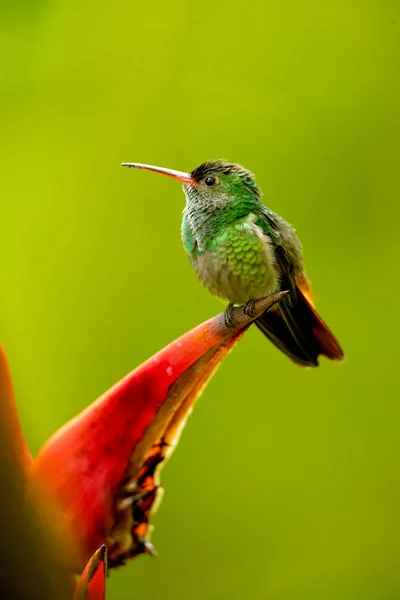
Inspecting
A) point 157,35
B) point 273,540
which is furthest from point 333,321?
point 157,35

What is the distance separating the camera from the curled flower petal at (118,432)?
43 cm

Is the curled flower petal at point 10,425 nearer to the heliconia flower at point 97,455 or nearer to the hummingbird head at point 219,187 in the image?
the heliconia flower at point 97,455

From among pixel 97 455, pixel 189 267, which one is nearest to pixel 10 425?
pixel 97 455

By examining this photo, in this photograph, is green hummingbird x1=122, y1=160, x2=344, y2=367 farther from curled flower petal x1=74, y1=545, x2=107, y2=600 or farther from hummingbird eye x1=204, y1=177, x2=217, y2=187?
curled flower petal x1=74, y1=545, x2=107, y2=600

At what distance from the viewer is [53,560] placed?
43 cm

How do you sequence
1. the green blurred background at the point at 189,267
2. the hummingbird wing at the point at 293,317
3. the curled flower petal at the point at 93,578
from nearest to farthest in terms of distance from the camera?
1. the curled flower petal at the point at 93,578
2. the hummingbird wing at the point at 293,317
3. the green blurred background at the point at 189,267

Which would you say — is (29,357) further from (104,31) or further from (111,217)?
(104,31)

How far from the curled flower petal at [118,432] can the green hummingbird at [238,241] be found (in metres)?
0.23

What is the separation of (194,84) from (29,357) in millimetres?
387

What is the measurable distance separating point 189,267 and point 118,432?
52cm

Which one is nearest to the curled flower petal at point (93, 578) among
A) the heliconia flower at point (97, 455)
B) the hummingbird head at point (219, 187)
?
the heliconia flower at point (97, 455)

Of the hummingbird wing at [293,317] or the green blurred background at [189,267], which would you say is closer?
the hummingbird wing at [293,317]

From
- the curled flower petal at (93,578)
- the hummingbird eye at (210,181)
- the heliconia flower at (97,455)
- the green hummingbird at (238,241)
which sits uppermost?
the hummingbird eye at (210,181)

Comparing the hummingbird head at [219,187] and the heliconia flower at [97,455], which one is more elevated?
the hummingbird head at [219,187]
